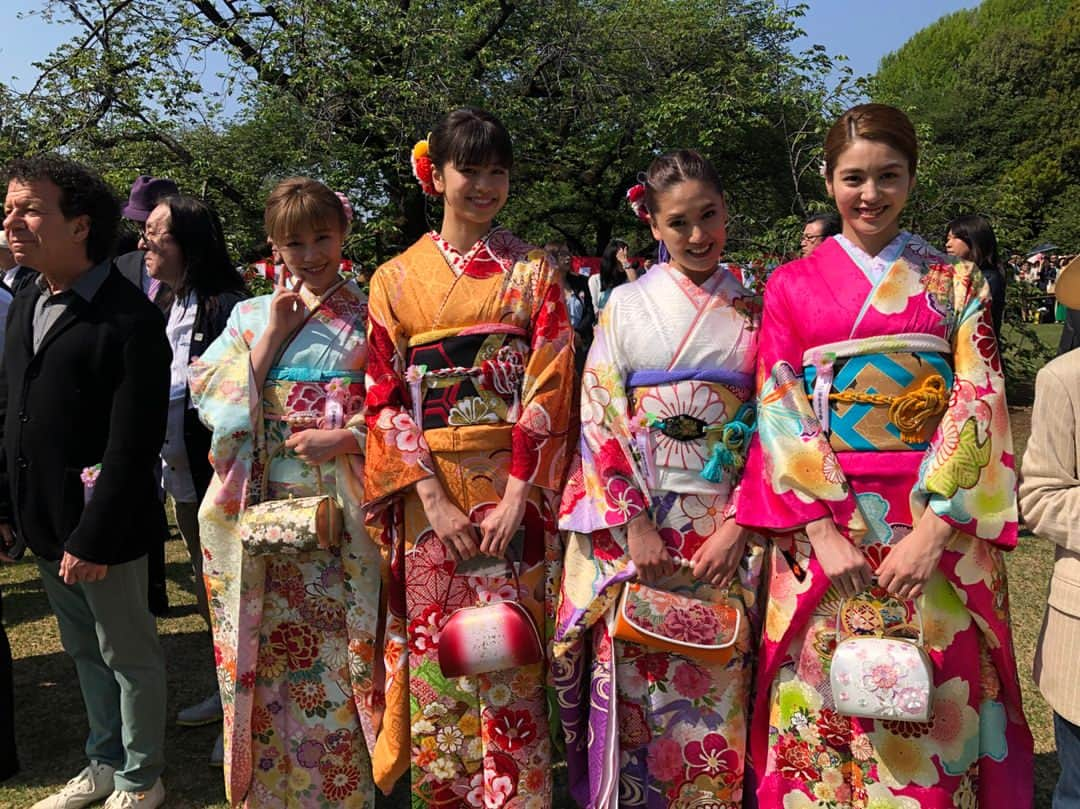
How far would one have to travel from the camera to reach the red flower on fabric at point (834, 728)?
1979 mm

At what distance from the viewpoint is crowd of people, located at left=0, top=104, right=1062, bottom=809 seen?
193cm

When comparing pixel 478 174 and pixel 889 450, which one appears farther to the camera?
pixel 478 174

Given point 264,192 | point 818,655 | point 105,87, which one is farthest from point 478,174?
point 105,87

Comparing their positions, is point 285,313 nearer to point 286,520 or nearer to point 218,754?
point 286,520

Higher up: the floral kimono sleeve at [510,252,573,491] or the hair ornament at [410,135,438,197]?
the hair ornament at [410,135,438,197]

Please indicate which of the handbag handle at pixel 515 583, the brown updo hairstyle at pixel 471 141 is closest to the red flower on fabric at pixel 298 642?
the handbag handle at pixel 515 583

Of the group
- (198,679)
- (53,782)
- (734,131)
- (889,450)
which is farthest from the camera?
(734,131)

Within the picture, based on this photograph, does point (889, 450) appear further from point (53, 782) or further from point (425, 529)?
point (53, 782)

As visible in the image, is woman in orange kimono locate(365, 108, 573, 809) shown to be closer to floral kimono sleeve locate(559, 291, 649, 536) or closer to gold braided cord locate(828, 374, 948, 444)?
floral kimono sleeve locate(559, 291, 649, 536)

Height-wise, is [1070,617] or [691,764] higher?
[1070,617]

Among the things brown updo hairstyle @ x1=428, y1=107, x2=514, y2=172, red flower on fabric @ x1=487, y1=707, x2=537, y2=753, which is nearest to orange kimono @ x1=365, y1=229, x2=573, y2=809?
red flower on fabric @ x1=487, y1=707, x2=537, y2=753

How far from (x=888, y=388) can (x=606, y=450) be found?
698 millimetres

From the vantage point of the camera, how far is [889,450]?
6.36ft

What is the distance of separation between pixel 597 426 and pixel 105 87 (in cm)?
905
